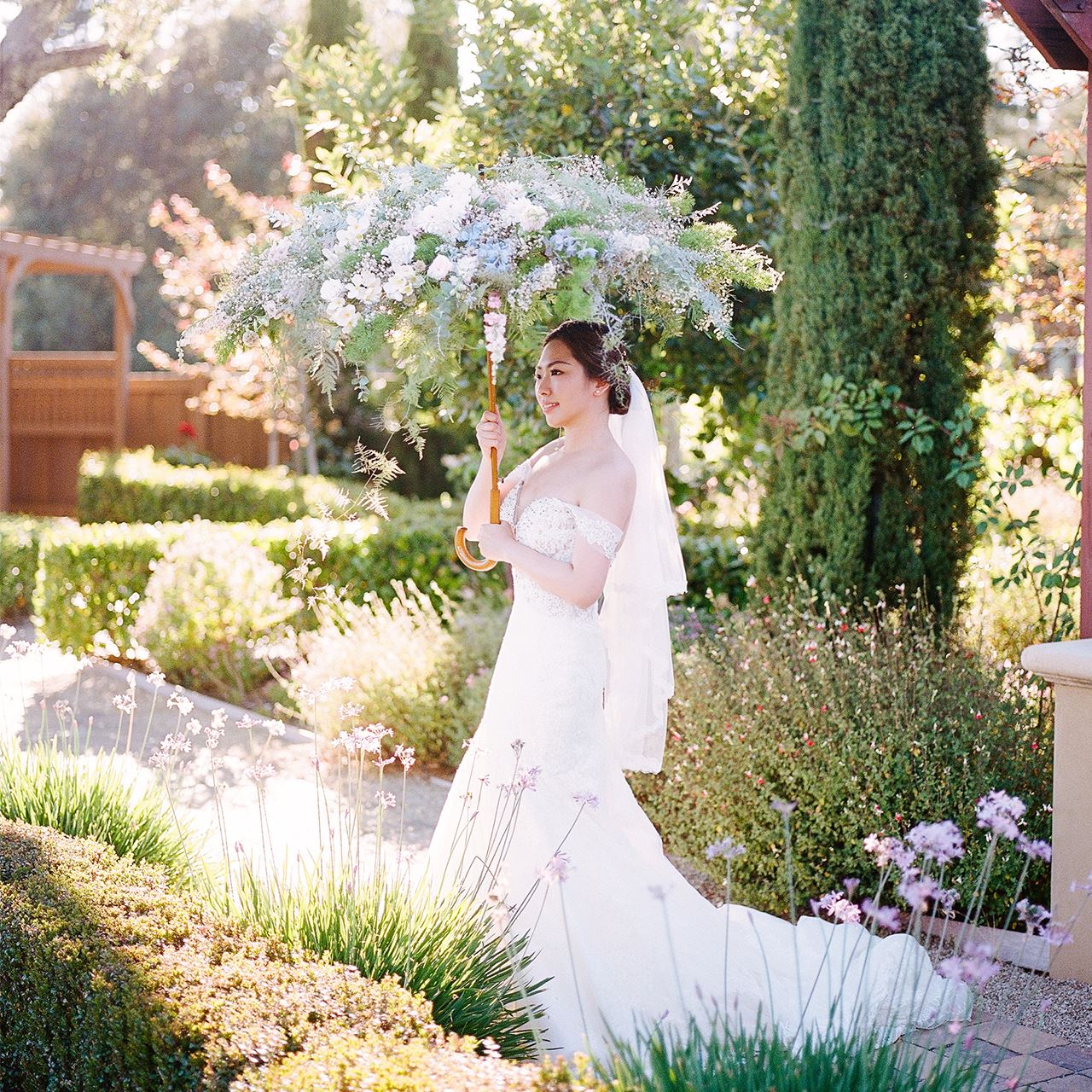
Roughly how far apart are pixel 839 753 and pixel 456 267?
95.3 inches

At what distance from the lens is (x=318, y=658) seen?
7539 millimetres

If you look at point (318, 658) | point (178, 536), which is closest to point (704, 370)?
point (318, 658)

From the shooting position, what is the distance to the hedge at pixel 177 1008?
2445 mm

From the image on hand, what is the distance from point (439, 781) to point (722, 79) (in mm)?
4562

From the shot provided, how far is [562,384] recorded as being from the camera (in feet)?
13.3

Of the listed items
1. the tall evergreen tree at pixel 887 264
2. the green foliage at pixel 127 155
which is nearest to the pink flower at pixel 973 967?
the tall evergreen tree at pixel 887 264

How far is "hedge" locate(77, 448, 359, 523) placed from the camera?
1298 cm

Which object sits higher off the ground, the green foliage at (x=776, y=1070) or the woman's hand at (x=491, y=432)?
the woman's hand at (x=491, y=432)

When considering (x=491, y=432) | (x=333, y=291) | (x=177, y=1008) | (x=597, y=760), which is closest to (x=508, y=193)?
(x=333, y=291)

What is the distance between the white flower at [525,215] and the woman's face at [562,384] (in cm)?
61

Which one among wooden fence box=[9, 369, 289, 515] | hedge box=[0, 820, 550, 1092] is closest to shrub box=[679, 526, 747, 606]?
hedge box=[0, 820, 550, 1092]

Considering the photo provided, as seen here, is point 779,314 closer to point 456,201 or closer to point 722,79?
point 722,79

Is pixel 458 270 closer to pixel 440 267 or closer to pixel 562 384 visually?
pixel 440 267

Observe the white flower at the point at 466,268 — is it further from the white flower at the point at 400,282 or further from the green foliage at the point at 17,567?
the green foliage at the point at 17,567
